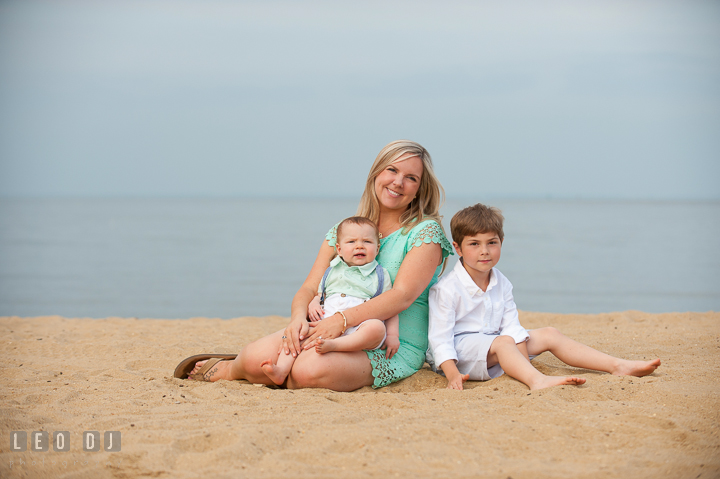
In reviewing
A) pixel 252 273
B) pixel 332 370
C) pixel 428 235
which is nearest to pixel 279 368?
pixel 332 370

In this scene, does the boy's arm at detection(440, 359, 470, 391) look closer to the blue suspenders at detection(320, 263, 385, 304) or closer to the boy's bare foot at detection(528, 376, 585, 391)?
the boy's bare foot at detection(528, 376, 585, 391)

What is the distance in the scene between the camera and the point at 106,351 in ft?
16.1

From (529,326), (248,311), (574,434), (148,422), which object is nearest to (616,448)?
→ (574,434)

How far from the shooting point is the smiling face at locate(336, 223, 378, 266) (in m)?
3.65

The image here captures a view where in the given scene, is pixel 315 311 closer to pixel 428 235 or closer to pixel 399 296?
pixel 399 296

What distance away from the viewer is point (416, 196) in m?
4.09

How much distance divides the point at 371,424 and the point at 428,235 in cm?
146

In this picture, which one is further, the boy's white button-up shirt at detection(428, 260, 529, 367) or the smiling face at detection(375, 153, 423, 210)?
the smiling face at detection(375, 153, 423, 210)

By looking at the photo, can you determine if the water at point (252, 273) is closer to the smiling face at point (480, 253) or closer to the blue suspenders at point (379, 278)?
the blue suspenders at point (379, 278)

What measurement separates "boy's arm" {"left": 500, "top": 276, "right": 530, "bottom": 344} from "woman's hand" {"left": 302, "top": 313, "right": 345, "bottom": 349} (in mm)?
1146

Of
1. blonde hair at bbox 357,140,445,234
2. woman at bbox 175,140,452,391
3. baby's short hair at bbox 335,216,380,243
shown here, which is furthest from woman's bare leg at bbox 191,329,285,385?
blonde hair at bbox 357,140,445,234

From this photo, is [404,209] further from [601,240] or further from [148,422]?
[601,240]

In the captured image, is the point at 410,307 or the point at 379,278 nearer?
the point at 379,278

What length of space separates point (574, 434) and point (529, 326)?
12.2 ft
